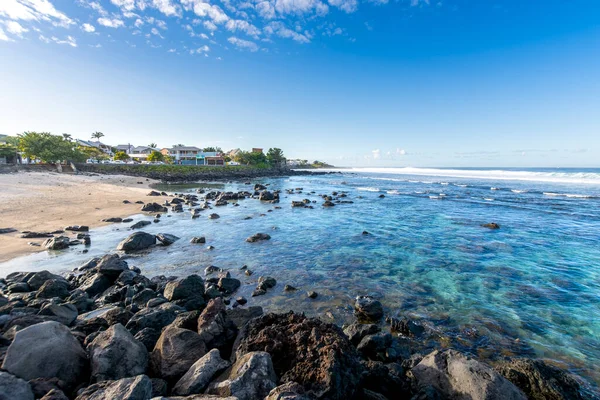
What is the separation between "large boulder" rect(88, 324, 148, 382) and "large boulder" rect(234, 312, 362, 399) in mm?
1652

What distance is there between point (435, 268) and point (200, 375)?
1117 centimetres

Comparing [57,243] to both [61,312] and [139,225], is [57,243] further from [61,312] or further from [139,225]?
[61,312]

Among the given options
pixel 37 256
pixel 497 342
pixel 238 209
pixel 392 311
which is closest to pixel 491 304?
pixel 497 342

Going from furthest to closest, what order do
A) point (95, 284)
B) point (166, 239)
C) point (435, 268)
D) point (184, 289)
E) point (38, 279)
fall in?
1. point (166, 239)
2. point (435, 268)
3. point (95, 284)
4. point (38, 279)
5. point (184, 289)

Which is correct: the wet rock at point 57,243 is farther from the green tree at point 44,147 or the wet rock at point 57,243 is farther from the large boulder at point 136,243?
the green tree at point 44,147

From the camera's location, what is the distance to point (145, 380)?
3410mm

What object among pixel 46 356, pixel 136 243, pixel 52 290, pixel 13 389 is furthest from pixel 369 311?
pixel 136 243

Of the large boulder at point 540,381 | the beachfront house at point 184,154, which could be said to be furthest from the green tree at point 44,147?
the large boulder at point 540,381

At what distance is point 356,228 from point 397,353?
46.0 ft

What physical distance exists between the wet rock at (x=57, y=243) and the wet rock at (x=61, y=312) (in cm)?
896

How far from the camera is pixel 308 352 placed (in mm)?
3896

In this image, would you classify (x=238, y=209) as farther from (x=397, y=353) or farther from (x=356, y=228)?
(x=397, y=353)

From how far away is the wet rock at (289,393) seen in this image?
3.00 metres

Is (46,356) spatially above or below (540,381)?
above
